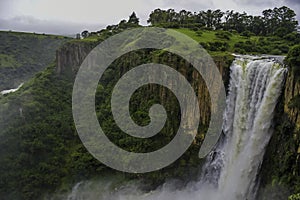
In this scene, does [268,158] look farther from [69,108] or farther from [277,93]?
[69,108]

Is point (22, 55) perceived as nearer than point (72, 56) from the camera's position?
No

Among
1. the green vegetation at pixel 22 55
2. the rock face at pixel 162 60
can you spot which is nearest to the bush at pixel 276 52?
the rock face at pixel 162 60

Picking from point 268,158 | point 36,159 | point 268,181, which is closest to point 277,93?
point 268,158

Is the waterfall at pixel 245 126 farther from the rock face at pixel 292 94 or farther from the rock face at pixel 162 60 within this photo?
the rock face at pixel 162 60

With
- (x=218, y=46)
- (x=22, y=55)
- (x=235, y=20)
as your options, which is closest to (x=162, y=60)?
(x=218, y=46)

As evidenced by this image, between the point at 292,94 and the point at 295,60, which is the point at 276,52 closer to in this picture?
the point at 295,60

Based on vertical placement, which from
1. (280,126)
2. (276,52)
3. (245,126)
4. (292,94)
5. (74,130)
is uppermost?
(276,52)
